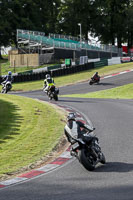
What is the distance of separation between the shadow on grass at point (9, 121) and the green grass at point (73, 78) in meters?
24.1

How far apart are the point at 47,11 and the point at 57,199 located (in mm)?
91602

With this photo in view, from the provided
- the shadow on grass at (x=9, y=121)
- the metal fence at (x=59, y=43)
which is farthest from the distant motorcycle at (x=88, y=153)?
the metal fence at (x=59, y=43)

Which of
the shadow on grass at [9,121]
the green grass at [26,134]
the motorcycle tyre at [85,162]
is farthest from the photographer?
the shadow on grass at [9,121]

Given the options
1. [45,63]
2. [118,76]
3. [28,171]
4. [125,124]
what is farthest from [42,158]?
[45,63]

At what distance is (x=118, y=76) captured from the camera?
159 feet

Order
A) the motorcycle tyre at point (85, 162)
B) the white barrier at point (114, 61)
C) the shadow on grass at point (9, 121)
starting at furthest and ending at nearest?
the white barrier at point (114, 61) < the shadow on grass at point (9, 121) < the motorcycle tyre at point (85, 162)

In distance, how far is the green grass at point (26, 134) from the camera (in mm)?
11047

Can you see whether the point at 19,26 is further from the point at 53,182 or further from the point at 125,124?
the point at 53,182

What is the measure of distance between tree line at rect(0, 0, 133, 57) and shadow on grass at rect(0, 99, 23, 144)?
64499 millimetres

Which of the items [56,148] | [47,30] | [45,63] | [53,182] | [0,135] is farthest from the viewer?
[47,30]

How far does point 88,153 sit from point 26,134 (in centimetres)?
534

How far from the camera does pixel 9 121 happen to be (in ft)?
56.3

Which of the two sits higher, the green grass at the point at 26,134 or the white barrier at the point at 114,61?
the white barrier at the point at 114,61

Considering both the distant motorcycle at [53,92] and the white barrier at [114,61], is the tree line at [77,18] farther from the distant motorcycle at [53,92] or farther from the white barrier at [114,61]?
the distant motorcycle at [53,92]
